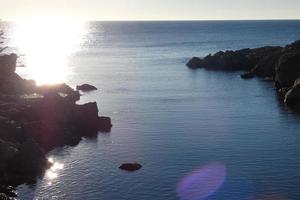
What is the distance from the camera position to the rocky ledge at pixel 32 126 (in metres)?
76.8

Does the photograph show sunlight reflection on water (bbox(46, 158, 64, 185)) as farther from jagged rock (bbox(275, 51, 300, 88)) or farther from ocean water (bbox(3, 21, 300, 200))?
jagged rock (bbox(275, 51, 300, 88))

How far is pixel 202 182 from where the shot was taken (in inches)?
2874

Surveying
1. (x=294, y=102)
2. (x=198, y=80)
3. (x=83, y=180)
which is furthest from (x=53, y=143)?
(x=198, y=80)

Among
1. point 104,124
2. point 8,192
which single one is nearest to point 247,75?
point 104,124

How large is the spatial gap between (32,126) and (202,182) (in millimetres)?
32670

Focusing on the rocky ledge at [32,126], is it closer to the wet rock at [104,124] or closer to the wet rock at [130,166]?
the wet rock at [104,124]

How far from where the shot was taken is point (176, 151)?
85.6 m

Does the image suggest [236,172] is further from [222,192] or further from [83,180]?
[83,180]

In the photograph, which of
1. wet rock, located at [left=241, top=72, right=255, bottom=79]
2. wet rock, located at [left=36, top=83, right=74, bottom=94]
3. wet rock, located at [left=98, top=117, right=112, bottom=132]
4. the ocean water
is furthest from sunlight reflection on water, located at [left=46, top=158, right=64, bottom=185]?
wet rock, located at [left=241, top=72, right=255, bottom=79]

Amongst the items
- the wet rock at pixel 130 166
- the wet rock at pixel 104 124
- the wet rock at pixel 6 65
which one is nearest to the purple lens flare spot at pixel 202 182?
the wet rock at pixel 130 166

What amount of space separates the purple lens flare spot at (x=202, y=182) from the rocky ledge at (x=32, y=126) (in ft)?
66.0

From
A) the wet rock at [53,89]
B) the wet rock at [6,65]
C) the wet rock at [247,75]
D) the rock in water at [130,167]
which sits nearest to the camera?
the rock in water at [130,167]

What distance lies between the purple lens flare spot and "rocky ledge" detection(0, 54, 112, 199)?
20113mm

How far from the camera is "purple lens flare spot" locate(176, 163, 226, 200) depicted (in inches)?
2687
